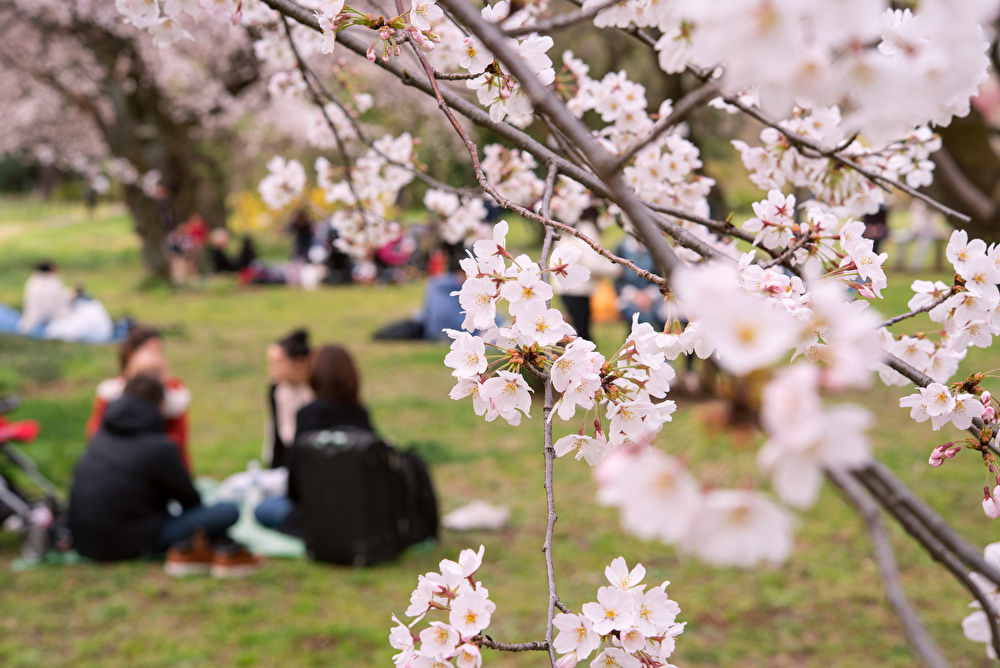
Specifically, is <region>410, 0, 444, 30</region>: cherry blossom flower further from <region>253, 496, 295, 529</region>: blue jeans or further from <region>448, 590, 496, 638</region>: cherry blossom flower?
<region>253, 496, 295, 529</region>: blue jeans

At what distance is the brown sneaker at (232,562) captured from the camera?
3.94m

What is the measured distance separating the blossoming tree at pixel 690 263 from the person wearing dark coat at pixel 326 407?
2.00 m

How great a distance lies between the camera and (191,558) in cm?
398

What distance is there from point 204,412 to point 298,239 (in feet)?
26.3

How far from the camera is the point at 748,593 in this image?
12.1 feet

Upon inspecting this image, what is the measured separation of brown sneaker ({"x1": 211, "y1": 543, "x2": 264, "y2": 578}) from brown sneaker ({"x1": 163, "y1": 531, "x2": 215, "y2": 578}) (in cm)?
5

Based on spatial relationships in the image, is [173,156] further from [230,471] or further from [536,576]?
[536,576]

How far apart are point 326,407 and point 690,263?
3375mm

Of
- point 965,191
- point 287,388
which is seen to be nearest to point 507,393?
point 965,191

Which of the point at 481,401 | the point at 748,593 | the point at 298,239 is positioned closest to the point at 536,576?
the point at 748,593

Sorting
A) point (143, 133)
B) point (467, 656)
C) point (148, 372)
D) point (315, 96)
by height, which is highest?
point (143, 133)

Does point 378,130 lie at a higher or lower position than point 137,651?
higher

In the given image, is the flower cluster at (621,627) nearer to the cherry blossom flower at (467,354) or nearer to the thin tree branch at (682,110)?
the cherry blossom flower at (467,354)

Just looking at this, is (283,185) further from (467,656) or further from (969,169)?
(969,169)
